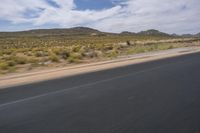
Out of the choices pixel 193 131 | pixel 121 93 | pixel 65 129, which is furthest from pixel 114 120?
pixel 121 93

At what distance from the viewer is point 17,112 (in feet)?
27.3

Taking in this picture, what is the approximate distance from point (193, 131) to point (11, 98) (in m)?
6.39

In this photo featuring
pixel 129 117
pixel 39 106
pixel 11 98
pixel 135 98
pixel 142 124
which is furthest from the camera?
pixel 11 98

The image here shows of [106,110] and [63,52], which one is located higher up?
[106,110]

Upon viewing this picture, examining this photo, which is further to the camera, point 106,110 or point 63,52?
point 63,52

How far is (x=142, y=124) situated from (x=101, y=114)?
1249 mm

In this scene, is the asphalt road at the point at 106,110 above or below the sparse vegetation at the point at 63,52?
above

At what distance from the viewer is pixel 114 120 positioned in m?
7.07

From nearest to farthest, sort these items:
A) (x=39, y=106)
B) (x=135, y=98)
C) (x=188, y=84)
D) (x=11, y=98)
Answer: (x=39, y=106) < (x=135, y=98) < (x=11, y=98) < (x=188, y=84)

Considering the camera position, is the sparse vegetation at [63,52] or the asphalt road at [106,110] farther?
the sparse vegetation at [63,52]

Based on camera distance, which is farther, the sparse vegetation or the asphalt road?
the sparse vegetation

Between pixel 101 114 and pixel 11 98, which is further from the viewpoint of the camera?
pixel 11 98

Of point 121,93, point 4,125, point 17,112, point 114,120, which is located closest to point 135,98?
point 121,93

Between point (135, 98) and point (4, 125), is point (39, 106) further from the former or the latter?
point (135, 98)
